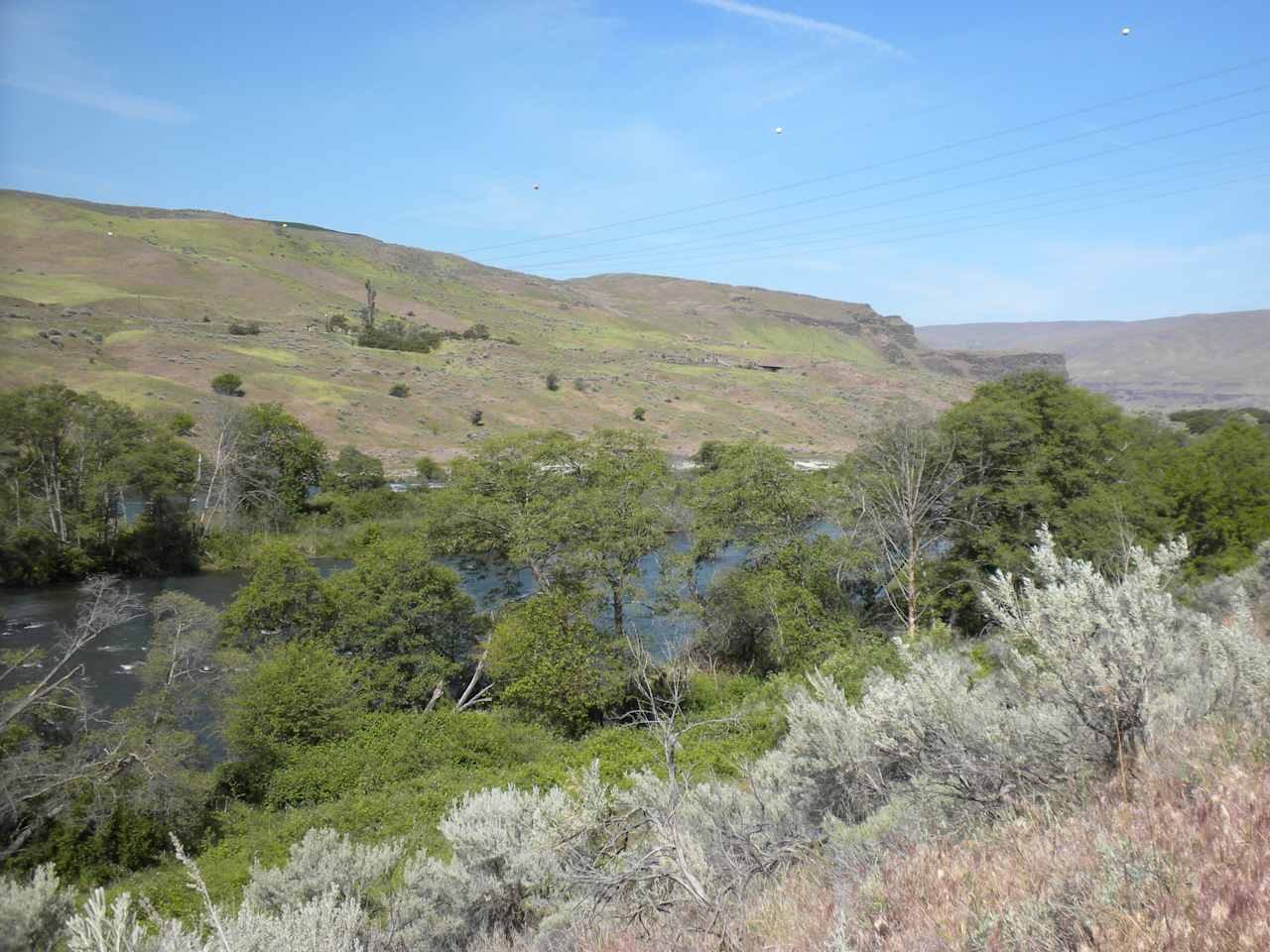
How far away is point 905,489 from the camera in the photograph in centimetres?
2227

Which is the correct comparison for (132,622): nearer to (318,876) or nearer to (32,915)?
(32,915)

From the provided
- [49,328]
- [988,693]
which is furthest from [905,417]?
[49,328]

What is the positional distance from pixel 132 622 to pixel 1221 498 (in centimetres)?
3727

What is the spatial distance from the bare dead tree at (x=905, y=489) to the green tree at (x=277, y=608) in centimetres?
1530

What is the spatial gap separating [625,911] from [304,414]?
199 feet

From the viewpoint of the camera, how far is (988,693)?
7328mm

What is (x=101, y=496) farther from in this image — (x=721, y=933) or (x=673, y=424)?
(x=673, y=424)

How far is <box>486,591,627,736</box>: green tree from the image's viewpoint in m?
20.2

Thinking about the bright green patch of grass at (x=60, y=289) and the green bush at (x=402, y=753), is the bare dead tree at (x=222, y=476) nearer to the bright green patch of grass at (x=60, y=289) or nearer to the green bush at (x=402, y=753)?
the green bush at (x=402, y=753)

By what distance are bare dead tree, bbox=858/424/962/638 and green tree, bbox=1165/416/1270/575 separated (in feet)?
26.8

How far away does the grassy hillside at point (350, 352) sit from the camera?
60.3 meters

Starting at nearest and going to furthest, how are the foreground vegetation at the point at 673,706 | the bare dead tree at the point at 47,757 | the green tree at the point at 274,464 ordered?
1. the foreground vegetation at the point at 673,706
2. the bare dead tree at the point at 47,757
3. the green tree at the point at 274,464

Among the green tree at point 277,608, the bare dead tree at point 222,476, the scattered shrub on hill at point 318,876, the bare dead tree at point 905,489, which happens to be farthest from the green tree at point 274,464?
the scattered shrub on hill at point 318,876

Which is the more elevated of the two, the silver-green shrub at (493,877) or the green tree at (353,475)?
the silver-green shrub at (493,877)
